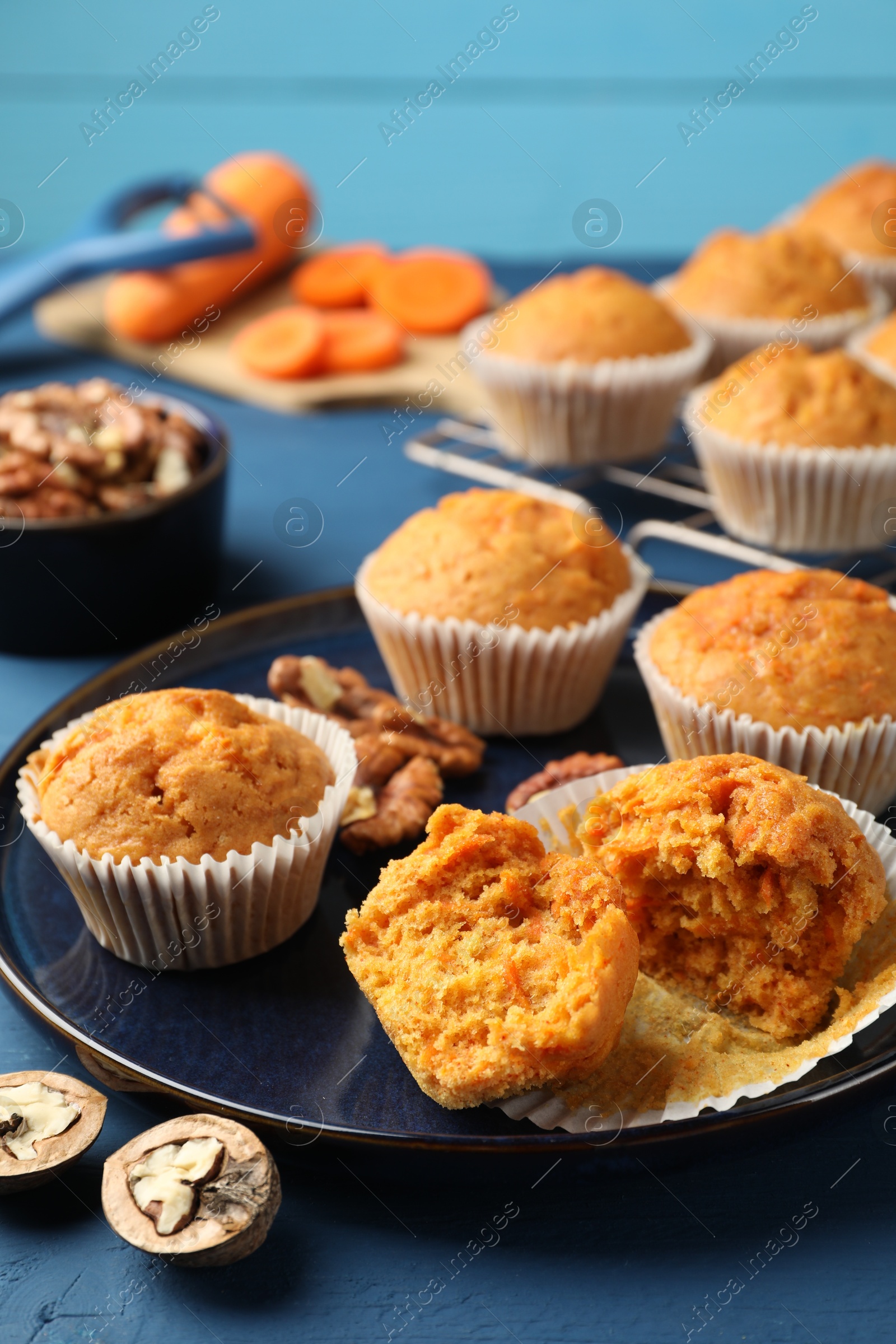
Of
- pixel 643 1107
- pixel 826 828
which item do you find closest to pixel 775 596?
pixel 826 828

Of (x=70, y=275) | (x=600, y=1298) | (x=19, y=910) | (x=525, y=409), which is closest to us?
(x=600, y=1298)

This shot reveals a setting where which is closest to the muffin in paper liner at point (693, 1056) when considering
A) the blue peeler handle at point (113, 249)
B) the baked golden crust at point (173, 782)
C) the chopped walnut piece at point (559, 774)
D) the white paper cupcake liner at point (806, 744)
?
the white paper cupcake liner at point (806, 744)

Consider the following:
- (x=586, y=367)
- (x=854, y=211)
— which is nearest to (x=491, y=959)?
(x=586, y=367)

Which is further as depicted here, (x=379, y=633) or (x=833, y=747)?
(x=379, y=633)

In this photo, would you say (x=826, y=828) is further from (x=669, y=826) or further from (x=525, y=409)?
(x=525, y=409)

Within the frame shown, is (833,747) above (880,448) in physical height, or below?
above

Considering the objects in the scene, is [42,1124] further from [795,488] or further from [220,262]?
[220,262]

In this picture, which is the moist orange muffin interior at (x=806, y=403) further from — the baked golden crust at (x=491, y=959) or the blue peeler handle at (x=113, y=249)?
the blue peeler handle at (x=113, y=249)
